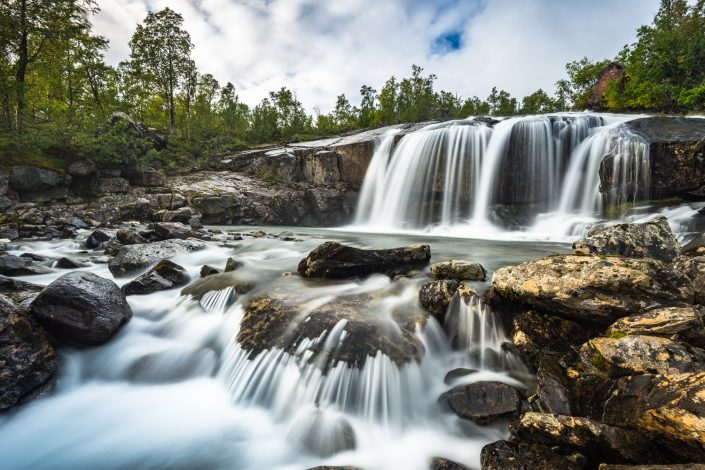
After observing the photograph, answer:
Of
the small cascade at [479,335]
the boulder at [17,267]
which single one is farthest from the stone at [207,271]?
the small cascade at [479,335]

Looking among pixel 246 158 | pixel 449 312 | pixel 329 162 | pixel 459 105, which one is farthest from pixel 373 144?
pixel 459 105

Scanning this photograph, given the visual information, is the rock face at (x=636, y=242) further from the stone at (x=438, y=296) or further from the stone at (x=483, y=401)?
the stone at (x=483, y=401)

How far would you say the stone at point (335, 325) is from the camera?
12.7 feet

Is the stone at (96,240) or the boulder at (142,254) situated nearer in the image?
the boulder at (142,254)

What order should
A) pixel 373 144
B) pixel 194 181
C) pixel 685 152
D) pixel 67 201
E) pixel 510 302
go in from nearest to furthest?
pixel 510 302 < pixel 685 152 < pixel 67 201 < pixel 194 181 < pixel 373 144

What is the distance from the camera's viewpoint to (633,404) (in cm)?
236

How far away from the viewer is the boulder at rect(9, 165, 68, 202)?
1437cm

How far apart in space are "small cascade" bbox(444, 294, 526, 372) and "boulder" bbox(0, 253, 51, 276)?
880 cm

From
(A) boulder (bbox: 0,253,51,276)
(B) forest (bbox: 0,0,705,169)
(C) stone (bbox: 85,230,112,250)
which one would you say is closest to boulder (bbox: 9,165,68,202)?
(B) forest (bbox: 0,0,705,169)

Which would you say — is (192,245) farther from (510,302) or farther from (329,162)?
(329,162)

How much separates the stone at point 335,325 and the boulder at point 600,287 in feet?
4.78

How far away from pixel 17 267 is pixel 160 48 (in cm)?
2925

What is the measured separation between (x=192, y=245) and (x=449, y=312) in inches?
309

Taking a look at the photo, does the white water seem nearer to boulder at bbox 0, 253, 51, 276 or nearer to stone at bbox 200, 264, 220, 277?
stone at bbox 200, 264, 220, 277
